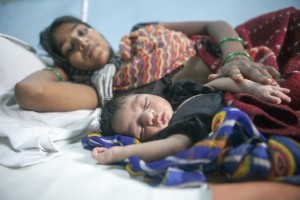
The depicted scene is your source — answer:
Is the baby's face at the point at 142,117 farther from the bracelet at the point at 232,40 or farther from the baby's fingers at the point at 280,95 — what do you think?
the bracelet at the point at 232,40

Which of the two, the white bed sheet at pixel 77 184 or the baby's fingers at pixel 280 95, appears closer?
the white bed sheet at pixel 77 184

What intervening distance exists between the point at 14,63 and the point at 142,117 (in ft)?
2.33

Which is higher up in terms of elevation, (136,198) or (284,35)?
(284,35)

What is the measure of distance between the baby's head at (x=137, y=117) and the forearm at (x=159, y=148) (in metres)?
0.11

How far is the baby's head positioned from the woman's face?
1.50 feet

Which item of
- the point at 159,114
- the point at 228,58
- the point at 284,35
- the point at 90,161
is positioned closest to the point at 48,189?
the point at 90,161

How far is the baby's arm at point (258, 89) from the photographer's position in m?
0.58

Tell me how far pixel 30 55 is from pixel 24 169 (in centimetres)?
73

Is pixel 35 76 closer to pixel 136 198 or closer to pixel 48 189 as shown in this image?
pixel 48 189

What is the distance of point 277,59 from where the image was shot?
3.25ft

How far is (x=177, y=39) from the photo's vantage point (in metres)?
1.16

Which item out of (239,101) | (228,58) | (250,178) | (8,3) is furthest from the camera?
(8,3)

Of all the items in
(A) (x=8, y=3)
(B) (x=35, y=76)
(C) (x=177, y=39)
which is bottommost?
(B) (x=35, y=76)

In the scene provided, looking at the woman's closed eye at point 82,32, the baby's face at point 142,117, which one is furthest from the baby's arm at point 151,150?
the woman's closed eye at point 82,32
